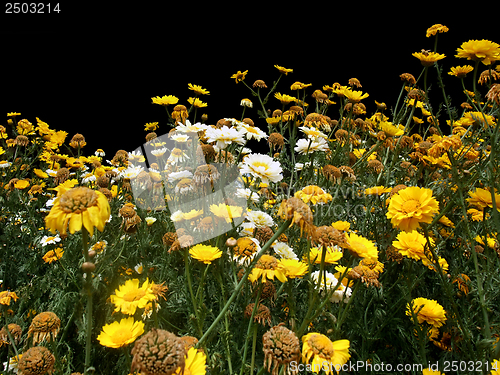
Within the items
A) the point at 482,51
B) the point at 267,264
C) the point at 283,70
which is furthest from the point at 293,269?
the point at 283,70

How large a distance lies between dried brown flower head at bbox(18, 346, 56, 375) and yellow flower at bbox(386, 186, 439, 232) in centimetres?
101

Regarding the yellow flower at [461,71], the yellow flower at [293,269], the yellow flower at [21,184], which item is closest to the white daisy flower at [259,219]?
the yellow flower at [293,269]

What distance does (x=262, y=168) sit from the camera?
1.12 meters

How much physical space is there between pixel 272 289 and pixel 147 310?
0.43m

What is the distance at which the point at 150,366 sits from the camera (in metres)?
0.51

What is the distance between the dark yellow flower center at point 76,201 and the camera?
620 mm

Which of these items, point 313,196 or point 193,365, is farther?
point 313,196

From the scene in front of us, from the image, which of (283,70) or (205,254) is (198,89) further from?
(205,254)

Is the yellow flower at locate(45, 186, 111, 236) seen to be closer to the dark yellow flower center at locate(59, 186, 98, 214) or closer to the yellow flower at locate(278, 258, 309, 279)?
the dark yellow flower center at locate(59, 186, 98, 214)

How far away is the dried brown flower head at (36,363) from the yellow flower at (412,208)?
1.01 metres

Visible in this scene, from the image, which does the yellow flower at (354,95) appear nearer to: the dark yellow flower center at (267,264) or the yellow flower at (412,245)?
the yellow flower at (412,245)

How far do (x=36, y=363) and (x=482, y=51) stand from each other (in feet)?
6.23

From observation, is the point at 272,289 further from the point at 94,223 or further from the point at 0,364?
the point at 0,364

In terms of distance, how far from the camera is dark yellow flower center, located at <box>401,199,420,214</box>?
0.93 meters
